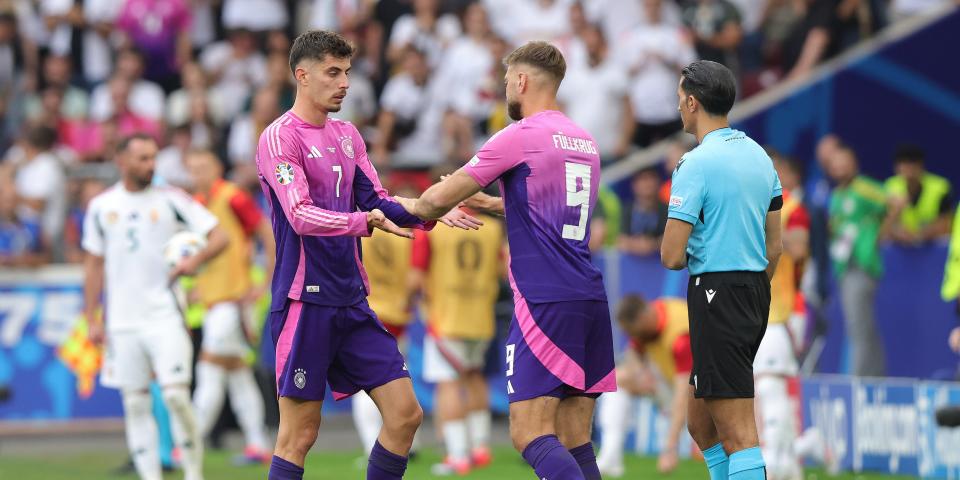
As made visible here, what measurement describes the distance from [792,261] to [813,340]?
4.37 meters

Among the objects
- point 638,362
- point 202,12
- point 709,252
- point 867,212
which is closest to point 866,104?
point 867,212

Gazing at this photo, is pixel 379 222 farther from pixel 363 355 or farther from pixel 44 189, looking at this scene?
pixel 44 189

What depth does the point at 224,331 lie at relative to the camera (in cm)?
1359

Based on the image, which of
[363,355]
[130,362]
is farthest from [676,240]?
[130,362]

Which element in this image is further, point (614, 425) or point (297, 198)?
point (614, 425)

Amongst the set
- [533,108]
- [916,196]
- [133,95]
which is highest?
[133,95]

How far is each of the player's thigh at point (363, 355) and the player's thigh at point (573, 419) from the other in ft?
2.90

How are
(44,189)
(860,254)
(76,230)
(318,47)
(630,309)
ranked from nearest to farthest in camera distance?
(318,47)
(630,309)
(860,254)
(76,230)
(44,189)

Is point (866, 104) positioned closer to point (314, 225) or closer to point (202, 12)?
point (202, 12)

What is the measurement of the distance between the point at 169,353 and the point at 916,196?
7945mm

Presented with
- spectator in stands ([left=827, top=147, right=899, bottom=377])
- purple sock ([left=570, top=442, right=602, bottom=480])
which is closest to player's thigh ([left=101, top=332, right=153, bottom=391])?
purple sock ([left=570, top=442, right=602, bottom=480])

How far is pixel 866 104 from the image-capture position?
1806 cm

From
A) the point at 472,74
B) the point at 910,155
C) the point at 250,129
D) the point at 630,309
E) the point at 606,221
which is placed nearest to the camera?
the point at 630,309

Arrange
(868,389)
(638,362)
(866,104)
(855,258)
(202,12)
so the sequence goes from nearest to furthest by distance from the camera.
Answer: (868,389), (638,362), (855,258), (866,104), (202,12)
